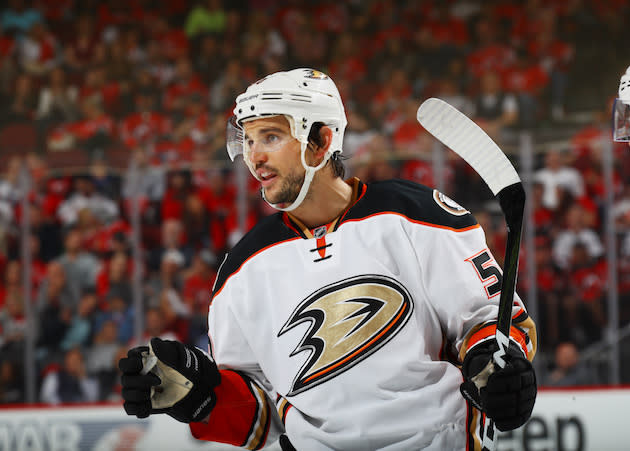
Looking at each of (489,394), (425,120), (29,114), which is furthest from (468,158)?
(29,114)

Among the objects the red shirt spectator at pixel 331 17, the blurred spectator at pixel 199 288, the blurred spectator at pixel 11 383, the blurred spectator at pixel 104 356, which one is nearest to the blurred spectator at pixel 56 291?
the blurred spectator at pixel 104 356

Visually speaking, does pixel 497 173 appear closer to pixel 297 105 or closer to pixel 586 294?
pixel 297 105

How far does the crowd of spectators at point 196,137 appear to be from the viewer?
16.2ft

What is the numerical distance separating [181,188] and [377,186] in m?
3.23

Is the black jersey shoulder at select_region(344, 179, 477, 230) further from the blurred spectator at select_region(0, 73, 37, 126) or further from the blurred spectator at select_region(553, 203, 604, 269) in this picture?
the blurred spectator at select_region(0, 73, 37, 126)

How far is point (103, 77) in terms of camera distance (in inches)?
330

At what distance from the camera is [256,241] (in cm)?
217

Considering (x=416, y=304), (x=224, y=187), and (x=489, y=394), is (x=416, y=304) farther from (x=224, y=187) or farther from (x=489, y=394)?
(x=224, y=187)

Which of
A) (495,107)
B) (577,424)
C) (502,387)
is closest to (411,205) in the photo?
(502,387)

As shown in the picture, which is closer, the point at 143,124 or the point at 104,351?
the point at 104,351

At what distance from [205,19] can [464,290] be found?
7.41 m

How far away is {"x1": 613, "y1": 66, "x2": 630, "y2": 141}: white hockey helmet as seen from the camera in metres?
2.01

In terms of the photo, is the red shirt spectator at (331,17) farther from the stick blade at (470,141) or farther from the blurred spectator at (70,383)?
the stick blade at (470,141)

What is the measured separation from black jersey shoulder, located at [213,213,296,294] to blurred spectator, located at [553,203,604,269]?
308 cm
